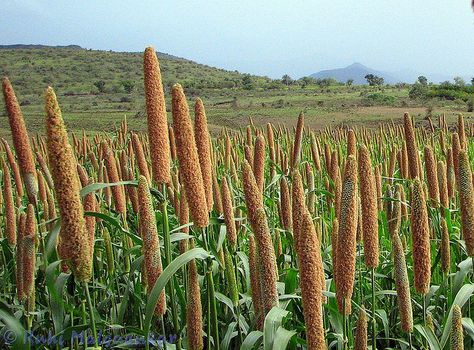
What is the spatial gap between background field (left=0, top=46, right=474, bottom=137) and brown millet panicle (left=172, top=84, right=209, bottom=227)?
15301 mm

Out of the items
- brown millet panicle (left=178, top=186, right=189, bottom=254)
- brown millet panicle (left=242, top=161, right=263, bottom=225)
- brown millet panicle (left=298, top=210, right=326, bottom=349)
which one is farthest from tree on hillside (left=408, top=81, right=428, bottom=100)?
brown millet panicle (left=298, top=210, right=326, bottom=349)

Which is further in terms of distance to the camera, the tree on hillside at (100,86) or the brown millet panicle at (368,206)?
the tree on hillside at (100,86)

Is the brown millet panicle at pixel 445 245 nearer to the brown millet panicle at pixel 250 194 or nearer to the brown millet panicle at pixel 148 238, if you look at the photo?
the brown millet panicle at pixel 250 194

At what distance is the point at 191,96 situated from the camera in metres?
60.9

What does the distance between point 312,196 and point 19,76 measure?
77.0m

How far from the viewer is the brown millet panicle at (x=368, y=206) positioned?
7.51ft

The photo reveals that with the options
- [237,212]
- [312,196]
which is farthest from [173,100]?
[237,212]

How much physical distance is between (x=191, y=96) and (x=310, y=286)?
198 ft

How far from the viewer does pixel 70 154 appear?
1.79 metres

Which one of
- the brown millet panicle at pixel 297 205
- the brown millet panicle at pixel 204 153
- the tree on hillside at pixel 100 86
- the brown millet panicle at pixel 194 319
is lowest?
the brown millet panicle at pixel 194 319

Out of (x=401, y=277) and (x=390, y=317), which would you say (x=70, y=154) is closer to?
(x=401, y=277)

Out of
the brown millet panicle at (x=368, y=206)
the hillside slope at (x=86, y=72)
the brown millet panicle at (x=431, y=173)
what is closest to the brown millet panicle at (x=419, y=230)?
the brown millet panicle at (x=368, y=206)

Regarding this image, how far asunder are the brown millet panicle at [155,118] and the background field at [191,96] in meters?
15.1

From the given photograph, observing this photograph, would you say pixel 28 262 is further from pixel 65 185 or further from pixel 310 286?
pixel 310 286
